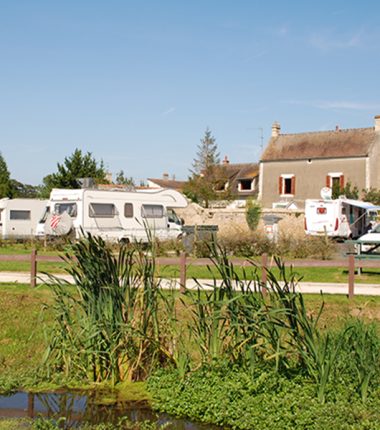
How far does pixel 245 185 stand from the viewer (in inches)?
1965

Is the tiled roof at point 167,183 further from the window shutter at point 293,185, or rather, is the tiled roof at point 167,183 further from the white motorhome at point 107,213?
the white motorhome at point 107,213

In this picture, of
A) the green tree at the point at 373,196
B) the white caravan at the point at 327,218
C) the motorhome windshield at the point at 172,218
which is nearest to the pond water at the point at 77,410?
the motorhome windshield at the point at 172,218

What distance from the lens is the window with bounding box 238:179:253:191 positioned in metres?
49.5

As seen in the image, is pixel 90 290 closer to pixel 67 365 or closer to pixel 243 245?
pixel 67 365

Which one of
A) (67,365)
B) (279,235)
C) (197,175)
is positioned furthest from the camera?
(197,175)

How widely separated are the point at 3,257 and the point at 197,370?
7.56m

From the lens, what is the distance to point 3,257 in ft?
45.3

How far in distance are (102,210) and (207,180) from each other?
929 inches

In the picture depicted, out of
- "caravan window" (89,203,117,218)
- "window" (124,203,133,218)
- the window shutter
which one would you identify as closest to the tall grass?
"caravan window" (89,203,117,218)

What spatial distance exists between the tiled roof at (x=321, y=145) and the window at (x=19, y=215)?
62.2 feet

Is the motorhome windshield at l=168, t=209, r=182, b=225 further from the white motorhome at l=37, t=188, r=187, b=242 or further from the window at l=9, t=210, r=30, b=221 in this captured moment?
the window at l=9, t=210, r=30, b=221

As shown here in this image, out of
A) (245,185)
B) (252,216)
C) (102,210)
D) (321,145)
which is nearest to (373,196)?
(321,145)

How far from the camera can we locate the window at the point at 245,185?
49544 millimetres

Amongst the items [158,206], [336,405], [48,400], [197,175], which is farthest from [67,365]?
[197,175]
